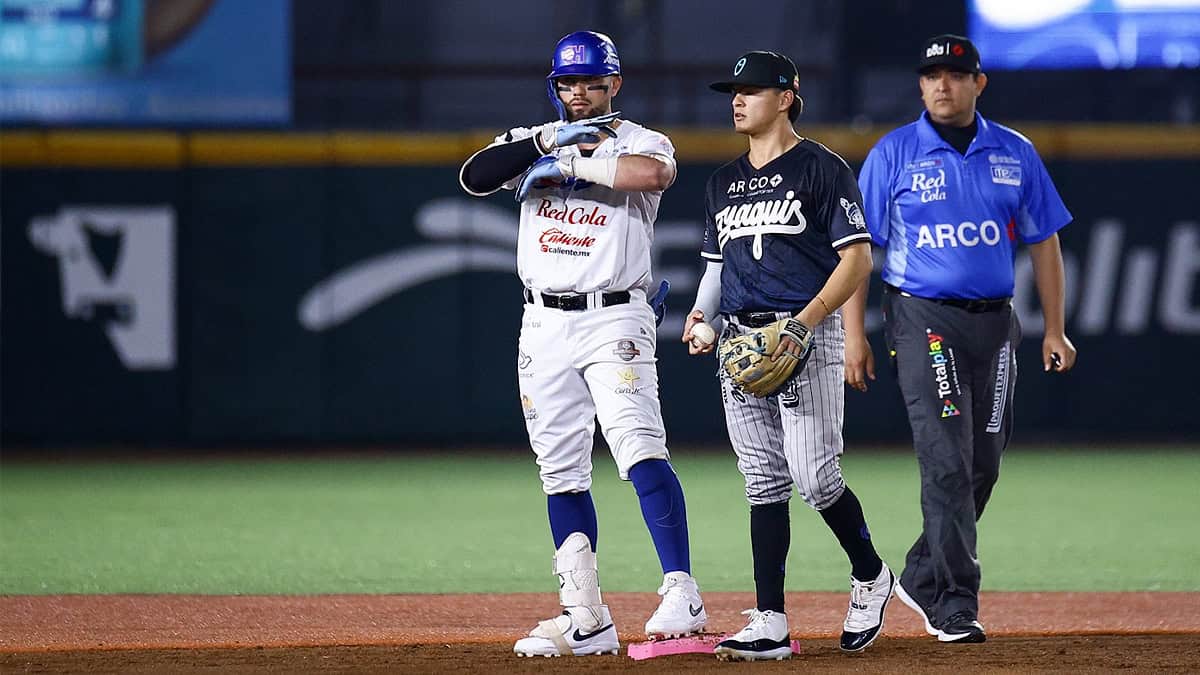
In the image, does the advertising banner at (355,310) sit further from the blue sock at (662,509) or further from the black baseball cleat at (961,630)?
the blue sock at (662,509)

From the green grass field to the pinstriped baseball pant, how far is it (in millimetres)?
1777

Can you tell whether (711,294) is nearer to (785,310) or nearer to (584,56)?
(785,310)

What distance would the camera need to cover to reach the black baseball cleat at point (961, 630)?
514 cm

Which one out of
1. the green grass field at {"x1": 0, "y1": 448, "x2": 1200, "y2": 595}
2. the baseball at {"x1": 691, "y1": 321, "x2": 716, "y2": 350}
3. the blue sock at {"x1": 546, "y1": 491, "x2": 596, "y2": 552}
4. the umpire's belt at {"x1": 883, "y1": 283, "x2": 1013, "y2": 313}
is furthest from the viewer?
the green grass field at {"x1": 0, "y1": 448, "x2": 1200, "y2": 595}

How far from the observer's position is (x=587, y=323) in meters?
5.02

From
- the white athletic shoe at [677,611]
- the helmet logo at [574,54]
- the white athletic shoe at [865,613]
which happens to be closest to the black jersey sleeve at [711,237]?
the helmet logo at [574,54]

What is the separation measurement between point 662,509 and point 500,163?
1.13 m

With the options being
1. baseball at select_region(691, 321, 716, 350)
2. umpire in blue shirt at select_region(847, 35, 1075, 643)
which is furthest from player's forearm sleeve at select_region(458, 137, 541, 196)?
umpire in blue shirt at select_region(847, 35, 1075, 643)

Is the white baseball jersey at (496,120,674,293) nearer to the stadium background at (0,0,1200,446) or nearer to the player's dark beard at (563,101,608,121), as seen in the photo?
the player's dark beard at (563,101,608,121)

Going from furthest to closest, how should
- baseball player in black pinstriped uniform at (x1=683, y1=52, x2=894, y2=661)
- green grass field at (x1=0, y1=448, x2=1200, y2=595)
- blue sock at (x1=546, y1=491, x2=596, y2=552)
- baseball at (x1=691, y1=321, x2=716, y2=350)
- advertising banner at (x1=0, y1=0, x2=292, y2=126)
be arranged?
advertising banner at (x1=0, y1=0, x2=292, y2=126) < green grass field at (x1=0, y1=448, x2=1200, y2=595) < blue sock at (x1=546, y1=491, x2=596, y2=552) < baseball at (x1=691, y1=321, x2=716, y2=350) < baseball player in black pinstriped uniform at (x1=683, y1=52, x2=894, y2=661)

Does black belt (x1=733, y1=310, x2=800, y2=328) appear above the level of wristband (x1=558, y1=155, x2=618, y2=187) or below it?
below

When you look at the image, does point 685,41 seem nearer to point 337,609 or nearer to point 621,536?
point 621,536

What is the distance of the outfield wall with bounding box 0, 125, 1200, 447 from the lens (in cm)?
1290

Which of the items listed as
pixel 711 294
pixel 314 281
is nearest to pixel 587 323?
pixel 711 294
